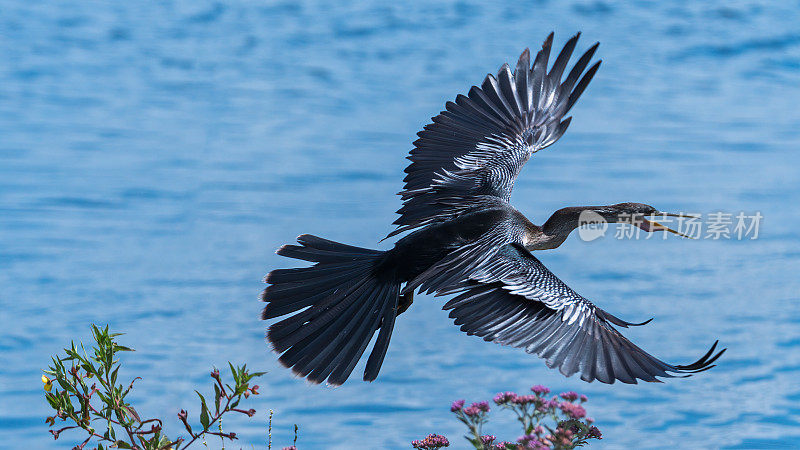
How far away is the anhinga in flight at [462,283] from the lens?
10.6 ft

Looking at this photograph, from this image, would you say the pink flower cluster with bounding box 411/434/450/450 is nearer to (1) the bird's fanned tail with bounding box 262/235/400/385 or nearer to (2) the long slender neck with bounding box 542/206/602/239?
(1) the bird's fanned tail with bounding box 262/235/400/385

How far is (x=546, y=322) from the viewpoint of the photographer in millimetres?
3281

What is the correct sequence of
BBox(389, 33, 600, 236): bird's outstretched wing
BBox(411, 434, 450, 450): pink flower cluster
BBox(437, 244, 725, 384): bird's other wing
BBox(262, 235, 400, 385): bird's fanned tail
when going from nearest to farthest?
BBox(411, 434, 450, 450): pink flower cluster → BBox(437, 244, 725, 384): bird's other wing → BBox(262, 235, 400, 385): bird's fanned tail → BBox(389, 33, 600, 236): bird's outstretched wing

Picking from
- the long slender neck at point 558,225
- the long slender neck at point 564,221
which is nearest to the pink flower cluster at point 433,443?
the long slender neck at point 558,225

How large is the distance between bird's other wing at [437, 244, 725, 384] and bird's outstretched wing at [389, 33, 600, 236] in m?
0.93

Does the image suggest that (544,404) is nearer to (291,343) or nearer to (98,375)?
(98,375)

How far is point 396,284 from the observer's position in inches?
146

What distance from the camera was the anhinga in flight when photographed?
10.6 ft

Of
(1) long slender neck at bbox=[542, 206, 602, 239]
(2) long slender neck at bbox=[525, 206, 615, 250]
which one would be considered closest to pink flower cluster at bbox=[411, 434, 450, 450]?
→ (2) long slender neck at bbox=[525, 206, 615, 250]

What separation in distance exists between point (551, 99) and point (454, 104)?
1.83 ft

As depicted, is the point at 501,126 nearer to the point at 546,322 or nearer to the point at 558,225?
the point at 558,225

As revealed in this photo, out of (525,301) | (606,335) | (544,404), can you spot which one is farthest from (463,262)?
(544,404)

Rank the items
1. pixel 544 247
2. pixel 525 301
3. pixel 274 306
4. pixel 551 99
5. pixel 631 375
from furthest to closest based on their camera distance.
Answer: pixel 551 99, pixel 544 247, pixel 274 306, pixel 525 301, pixel 631 375

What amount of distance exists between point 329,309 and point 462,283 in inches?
23.6
